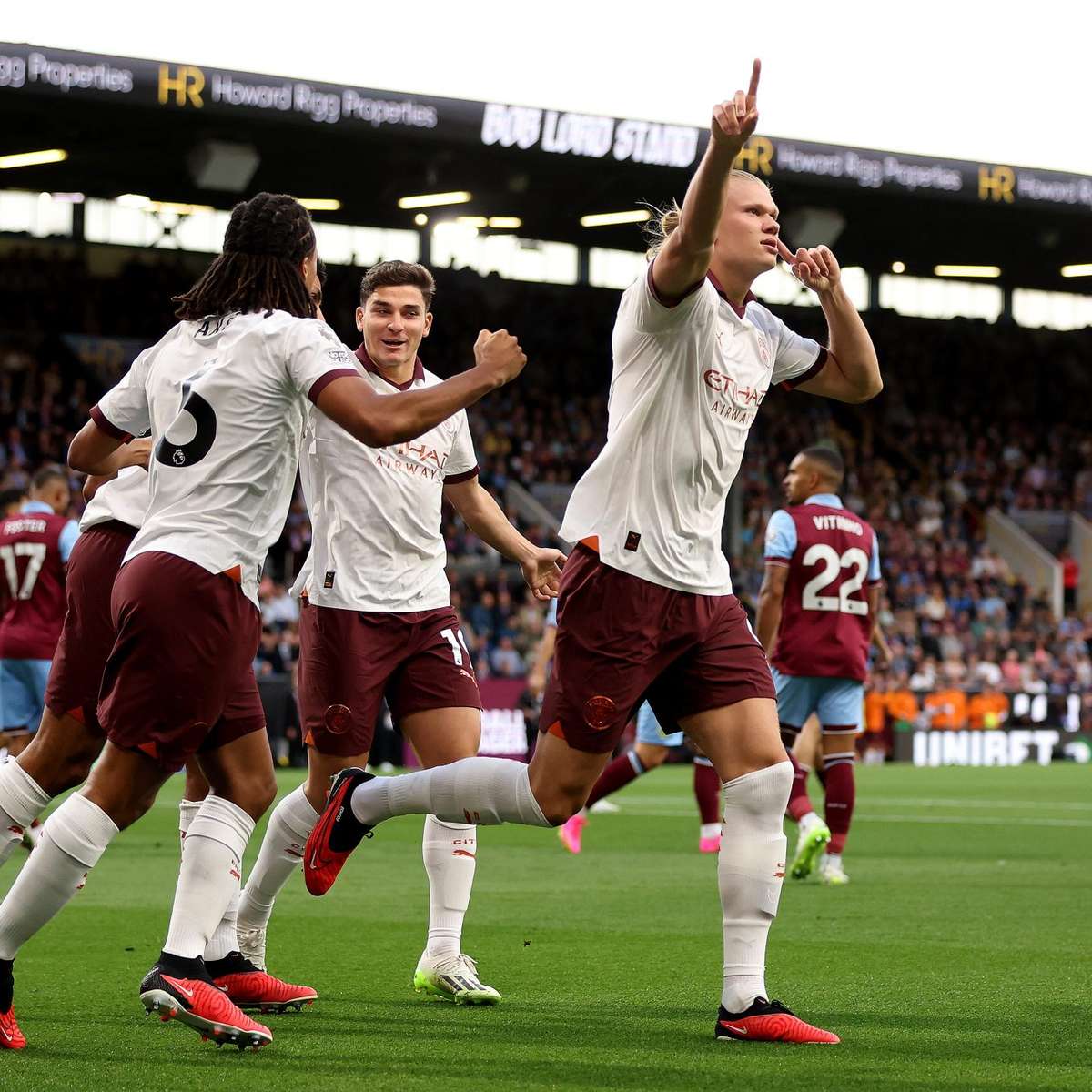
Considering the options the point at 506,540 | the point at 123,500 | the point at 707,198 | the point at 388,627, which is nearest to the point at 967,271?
the point at 506,540

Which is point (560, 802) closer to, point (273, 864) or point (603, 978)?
point (273, 864)

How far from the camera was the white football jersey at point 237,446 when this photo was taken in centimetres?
491

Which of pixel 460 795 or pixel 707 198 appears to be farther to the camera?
pixel 460 795

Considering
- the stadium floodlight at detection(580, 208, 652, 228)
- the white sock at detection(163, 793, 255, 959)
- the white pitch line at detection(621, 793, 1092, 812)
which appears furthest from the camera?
the stadium floodlight at detection(580, 208, 652, 228)

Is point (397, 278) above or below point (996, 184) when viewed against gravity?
below

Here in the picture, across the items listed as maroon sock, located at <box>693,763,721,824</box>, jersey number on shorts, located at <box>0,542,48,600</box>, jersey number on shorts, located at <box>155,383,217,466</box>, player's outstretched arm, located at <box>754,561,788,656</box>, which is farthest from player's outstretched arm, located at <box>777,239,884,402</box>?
jersey number on shorts, located at <box>0,542,48,600</box>

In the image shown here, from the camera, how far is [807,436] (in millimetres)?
37219

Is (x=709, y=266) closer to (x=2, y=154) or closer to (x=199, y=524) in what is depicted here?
(x=199, y=524)

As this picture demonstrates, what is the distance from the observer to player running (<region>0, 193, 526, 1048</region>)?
4797mm

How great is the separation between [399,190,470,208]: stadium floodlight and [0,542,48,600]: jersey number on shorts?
67.7 feet

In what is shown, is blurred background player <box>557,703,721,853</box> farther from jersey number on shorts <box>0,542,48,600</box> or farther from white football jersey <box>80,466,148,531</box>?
white football jersey <box>80,466,148,531</box>

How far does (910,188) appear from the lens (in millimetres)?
29812

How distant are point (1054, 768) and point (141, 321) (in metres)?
17.3

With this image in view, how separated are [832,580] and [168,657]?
637cm
